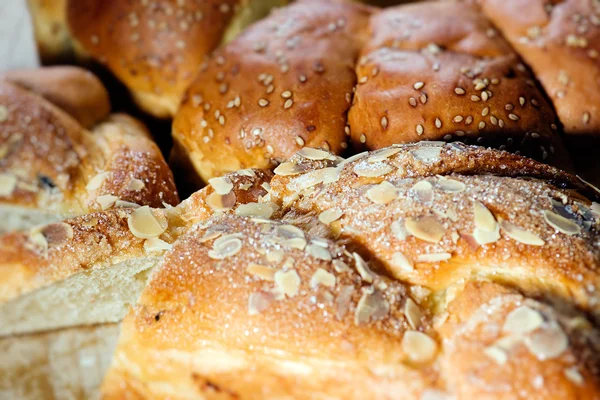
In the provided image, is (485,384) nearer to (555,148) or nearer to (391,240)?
(391,240)

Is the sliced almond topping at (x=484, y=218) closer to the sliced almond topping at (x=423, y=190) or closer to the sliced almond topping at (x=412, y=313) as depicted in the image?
the sliced almond topping at (x=423, y=190)

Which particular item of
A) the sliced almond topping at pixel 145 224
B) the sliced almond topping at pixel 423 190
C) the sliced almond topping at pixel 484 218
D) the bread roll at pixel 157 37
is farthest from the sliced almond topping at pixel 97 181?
the sliced almond topping at pixel 484 218

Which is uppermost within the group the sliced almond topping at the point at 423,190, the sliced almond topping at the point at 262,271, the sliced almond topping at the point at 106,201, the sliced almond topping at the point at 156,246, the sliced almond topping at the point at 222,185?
the sliced almond topping at the point at 423,190

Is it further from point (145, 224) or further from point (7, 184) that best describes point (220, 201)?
point (7, 184)

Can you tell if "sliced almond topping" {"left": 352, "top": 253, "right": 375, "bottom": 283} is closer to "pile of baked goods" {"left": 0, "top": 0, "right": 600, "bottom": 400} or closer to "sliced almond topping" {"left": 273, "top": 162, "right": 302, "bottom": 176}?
"pile of baked goods" {"left": 0, "top": 0, "right": 600, "bottom": 400}

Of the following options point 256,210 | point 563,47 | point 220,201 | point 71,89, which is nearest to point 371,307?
point 256,210

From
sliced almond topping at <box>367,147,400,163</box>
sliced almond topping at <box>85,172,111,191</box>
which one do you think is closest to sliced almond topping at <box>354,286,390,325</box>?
sliced almond topping at <box>367,147,400,163</box>

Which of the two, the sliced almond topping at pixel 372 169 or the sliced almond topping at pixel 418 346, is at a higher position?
the sliced almond topping at pixel 372 169
